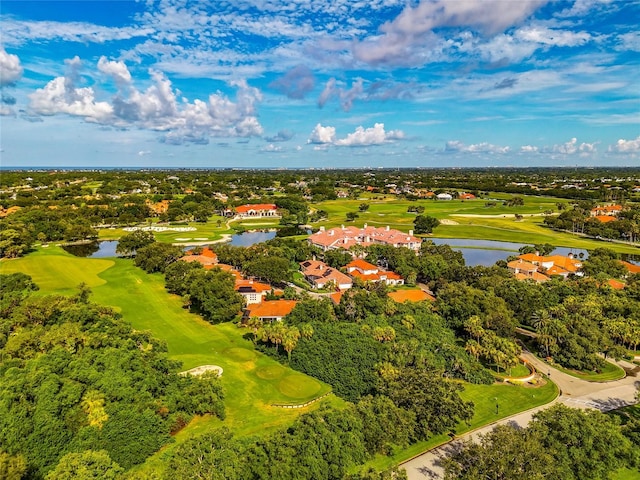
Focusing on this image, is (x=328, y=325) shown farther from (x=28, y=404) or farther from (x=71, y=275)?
(x=71, y=275)

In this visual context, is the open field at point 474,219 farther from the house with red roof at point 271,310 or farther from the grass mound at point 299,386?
the grass mound at point 299,386

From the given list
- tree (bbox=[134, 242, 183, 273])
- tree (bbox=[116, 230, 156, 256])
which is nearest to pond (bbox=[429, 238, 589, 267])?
tree (bbox=[134, 242, 183, 273])

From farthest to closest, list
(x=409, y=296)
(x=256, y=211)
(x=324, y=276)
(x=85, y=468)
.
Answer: (x=256, y=211) → (x=324, y=276) → (x=409, y=296) → (x=85, y=468)

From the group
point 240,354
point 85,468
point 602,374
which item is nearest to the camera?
point 85,468

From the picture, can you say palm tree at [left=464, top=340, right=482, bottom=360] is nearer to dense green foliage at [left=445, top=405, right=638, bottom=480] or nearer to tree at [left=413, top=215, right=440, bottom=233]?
dense green foliage at [left=445, top=405, right=638, bottom=480]

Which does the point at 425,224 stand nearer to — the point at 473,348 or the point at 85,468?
the point at 473,348

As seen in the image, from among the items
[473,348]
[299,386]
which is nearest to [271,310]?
[299,386]
